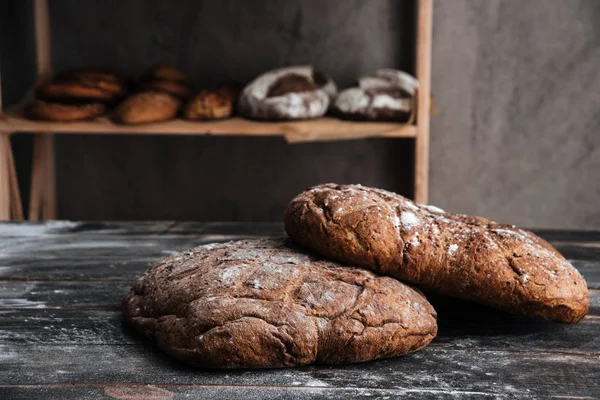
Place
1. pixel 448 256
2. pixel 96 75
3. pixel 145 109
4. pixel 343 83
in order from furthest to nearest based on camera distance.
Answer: pixel 343 83
pixel 96 75
pixel 145 109
pixel 448 256

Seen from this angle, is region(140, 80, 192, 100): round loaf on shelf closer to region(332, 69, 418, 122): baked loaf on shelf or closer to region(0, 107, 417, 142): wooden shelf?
region(0, 107, 417, 142): wooden shelf

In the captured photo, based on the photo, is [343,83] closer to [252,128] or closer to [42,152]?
[252,128]

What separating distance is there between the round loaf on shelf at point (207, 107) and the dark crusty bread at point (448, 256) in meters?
1.34

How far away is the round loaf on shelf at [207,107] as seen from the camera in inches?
90.4

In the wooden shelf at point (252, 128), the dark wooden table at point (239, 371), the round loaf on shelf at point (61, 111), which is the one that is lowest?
the dark wooden table at point (239, 371)

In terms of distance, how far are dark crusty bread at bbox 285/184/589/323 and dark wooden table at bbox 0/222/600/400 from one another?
0.06 metres

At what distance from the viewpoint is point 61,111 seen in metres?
2.29

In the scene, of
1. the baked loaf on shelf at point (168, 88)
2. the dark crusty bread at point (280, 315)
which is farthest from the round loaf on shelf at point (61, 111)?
the dark crusty bread at point (280, 315)

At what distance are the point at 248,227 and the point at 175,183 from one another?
4.16 feet

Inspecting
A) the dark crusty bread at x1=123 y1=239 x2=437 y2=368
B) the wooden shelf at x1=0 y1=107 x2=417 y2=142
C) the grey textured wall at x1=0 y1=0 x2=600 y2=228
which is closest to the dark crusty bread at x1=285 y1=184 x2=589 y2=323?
the dark crusty bread at x1=123 y1=239 x2=437 y2=368

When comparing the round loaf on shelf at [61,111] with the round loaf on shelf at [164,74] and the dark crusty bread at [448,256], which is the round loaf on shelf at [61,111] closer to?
the round loaf on shelf at [164,74]

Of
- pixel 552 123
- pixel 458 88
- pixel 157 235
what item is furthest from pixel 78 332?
pixel 552 123

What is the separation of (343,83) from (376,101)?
442 millimetres


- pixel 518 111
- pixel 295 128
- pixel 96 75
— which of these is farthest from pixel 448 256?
pixel 518 111
